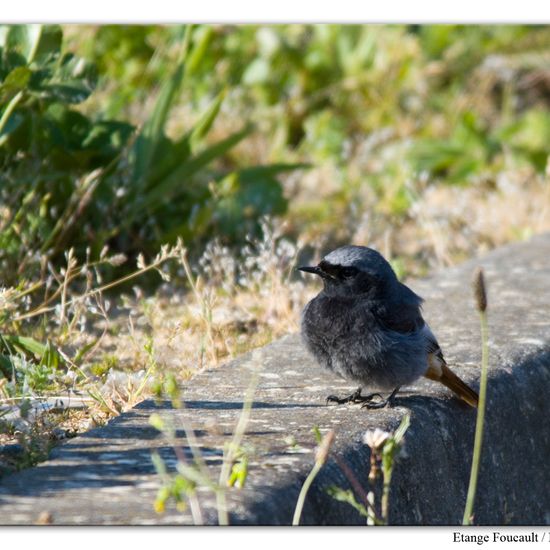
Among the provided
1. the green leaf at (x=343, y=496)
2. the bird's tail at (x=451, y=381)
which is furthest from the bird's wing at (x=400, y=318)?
the green leaf at (x=343, y=496)

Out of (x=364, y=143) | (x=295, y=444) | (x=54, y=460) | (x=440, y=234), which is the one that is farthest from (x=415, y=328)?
(x=364, y=143)

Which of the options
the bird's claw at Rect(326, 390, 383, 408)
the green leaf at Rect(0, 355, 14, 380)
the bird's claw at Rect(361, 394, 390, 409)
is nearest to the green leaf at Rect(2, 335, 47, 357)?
the green leaf at Rect(0, 355, 14, 380)

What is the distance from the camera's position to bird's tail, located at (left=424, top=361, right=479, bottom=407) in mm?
3533

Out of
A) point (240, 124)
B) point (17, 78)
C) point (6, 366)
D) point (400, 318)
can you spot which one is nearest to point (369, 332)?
point (400, 318)

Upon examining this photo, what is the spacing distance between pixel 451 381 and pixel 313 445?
2.68ft

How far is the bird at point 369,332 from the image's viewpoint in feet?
11.4

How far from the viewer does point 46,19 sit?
4352mm

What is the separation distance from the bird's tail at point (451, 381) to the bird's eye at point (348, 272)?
1.30 feet

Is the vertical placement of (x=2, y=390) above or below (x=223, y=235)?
Answer: below

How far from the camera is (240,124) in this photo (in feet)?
25.6

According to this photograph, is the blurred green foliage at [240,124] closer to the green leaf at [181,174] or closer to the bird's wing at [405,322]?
the green leaf at [181,174]

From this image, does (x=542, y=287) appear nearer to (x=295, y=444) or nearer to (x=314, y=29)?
(x=295, y=444)

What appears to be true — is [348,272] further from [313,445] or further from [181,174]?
[181,174]
